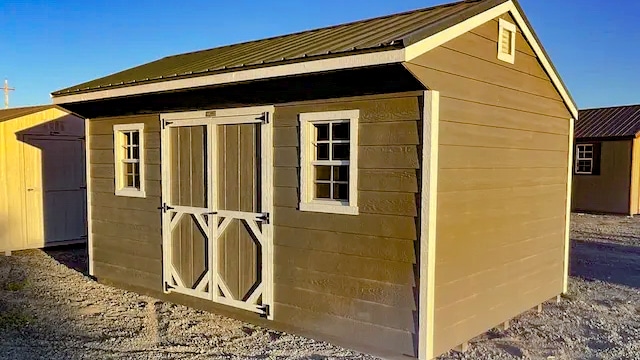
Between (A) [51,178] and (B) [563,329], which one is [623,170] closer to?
(B) [563,329]

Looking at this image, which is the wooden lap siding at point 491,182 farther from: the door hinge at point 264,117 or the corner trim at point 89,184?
the corner trim at point 89,184

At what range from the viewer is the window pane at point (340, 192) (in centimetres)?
462

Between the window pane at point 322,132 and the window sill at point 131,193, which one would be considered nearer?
the window pane at point 322,132

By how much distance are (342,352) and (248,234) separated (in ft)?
4.93

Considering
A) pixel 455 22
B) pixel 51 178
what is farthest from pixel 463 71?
pixel 51 178

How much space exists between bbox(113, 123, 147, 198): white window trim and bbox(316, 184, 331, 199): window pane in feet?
8.51

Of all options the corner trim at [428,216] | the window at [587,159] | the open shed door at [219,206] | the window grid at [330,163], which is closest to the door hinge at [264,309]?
the open shed door at [219,206]

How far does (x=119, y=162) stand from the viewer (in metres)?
6.70

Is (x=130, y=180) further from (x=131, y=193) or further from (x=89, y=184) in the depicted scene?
(x=89, y=184)

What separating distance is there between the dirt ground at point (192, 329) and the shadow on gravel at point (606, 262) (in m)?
0.15

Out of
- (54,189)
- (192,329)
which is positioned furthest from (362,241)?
(54,189)

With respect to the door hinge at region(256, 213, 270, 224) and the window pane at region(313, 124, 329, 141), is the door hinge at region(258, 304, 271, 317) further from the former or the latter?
the window pane at region(313, 124, 329, 141)

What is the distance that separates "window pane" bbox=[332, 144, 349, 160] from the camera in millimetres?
4561

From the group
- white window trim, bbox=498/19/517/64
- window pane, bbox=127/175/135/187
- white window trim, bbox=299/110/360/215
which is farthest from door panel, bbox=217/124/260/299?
Result: white window trim, bbox=498/19/517/64
